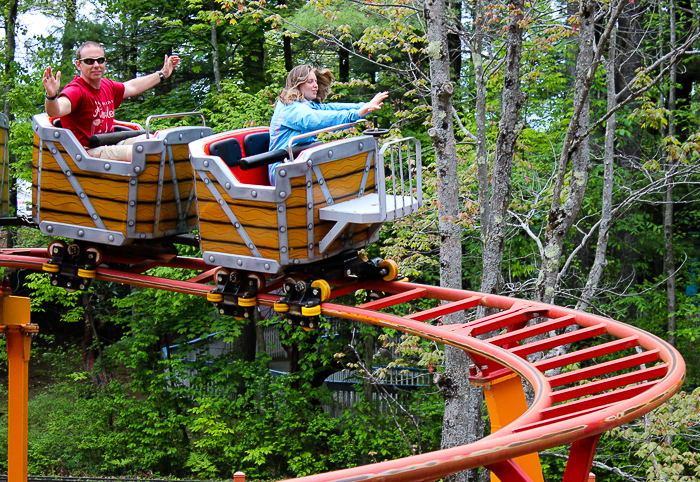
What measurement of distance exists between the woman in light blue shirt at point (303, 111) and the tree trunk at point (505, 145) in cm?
229

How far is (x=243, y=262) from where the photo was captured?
13.8 ft

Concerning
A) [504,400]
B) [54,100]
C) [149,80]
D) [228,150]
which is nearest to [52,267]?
[54,100]

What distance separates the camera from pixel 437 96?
21.2 ft

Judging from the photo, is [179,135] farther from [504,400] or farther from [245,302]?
[504,400]

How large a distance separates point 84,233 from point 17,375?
51.4 inches

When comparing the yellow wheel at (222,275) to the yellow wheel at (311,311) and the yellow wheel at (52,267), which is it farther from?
the yellow wheel at (52,267)

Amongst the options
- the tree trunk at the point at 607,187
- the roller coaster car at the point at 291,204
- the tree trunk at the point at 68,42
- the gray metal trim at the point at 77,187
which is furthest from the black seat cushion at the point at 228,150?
the tree trunk at the point at 68,42

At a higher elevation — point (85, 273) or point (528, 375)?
point (85, 273)

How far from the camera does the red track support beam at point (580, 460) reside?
7.84ft

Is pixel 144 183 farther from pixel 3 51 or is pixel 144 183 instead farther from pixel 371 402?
pixel 3 51

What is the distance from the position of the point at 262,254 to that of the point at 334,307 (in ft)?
1.69

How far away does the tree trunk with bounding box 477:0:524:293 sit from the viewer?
20.3 feet

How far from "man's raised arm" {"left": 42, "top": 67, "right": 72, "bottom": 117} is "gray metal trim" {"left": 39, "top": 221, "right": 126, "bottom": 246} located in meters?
0.74

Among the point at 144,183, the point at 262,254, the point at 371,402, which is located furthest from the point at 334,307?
the point at 371,402
